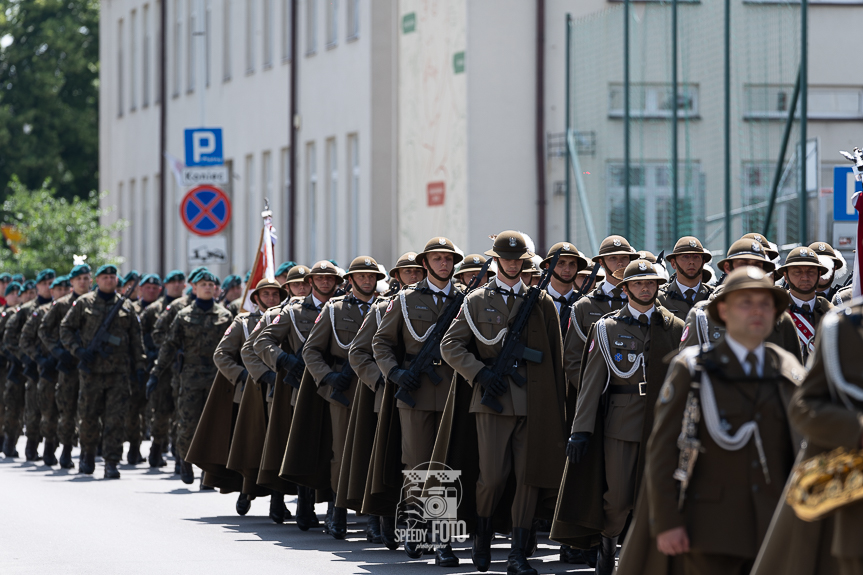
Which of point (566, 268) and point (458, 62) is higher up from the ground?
point (458, 62)

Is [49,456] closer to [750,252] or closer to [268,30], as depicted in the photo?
[750,252]

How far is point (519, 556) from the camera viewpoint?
9.86 meters

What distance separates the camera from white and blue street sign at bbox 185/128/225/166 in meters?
22.5

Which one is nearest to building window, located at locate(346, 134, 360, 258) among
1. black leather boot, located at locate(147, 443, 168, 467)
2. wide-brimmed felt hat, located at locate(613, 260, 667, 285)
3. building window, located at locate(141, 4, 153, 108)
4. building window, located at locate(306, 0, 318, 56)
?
building window, located at locate(306, 0, 318, 56)

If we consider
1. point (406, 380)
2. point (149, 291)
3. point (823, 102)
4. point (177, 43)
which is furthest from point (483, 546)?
point (177, 43)

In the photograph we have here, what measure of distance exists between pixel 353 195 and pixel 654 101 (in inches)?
394

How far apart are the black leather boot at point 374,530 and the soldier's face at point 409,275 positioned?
6.29 ft

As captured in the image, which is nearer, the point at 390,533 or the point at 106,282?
the point at 390,533

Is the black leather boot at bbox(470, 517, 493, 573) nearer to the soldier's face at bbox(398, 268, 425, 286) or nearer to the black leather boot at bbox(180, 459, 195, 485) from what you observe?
the soldier's face at bbox(398, 268, 425, 286)

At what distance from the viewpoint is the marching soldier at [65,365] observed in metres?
18.5

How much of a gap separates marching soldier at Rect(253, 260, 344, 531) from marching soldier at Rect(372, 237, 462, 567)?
1841 mm

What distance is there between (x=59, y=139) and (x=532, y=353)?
42.9 metres

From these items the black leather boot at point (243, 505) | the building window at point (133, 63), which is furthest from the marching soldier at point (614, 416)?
the building window at point (133, 63)

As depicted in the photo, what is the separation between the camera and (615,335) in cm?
943
